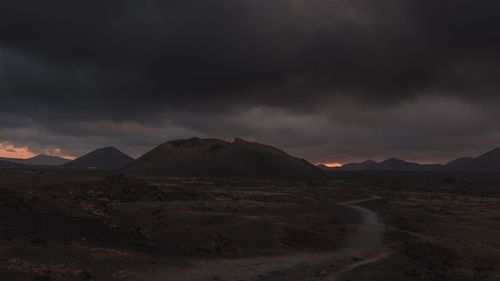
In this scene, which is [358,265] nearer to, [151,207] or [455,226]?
[455,226]

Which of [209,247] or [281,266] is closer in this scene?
[281,266]

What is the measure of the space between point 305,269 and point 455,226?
33.9 m

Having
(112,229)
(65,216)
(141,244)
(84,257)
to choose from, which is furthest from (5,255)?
(65,216)

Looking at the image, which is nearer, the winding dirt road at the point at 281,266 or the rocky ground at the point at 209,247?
the winding dirt road at the point at 281,266

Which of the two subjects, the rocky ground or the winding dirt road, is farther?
the rocky ground

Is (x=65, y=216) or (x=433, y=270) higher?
(x=65, y=216)

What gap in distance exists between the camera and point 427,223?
57125 millimetres

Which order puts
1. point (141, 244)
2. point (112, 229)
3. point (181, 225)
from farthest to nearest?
point (181, 225)
point (112, 229)
point (141, 244)

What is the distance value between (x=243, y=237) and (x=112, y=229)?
36.8 ft

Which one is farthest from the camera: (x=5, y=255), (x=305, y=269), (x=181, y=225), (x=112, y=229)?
(x=181, y=225)

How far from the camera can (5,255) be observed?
2419cm

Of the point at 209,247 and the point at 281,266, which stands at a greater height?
the point at 209,247

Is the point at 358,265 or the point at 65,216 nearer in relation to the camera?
the point at 358,265

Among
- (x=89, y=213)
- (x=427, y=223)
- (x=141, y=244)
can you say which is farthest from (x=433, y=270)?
(x=89, y=213)
